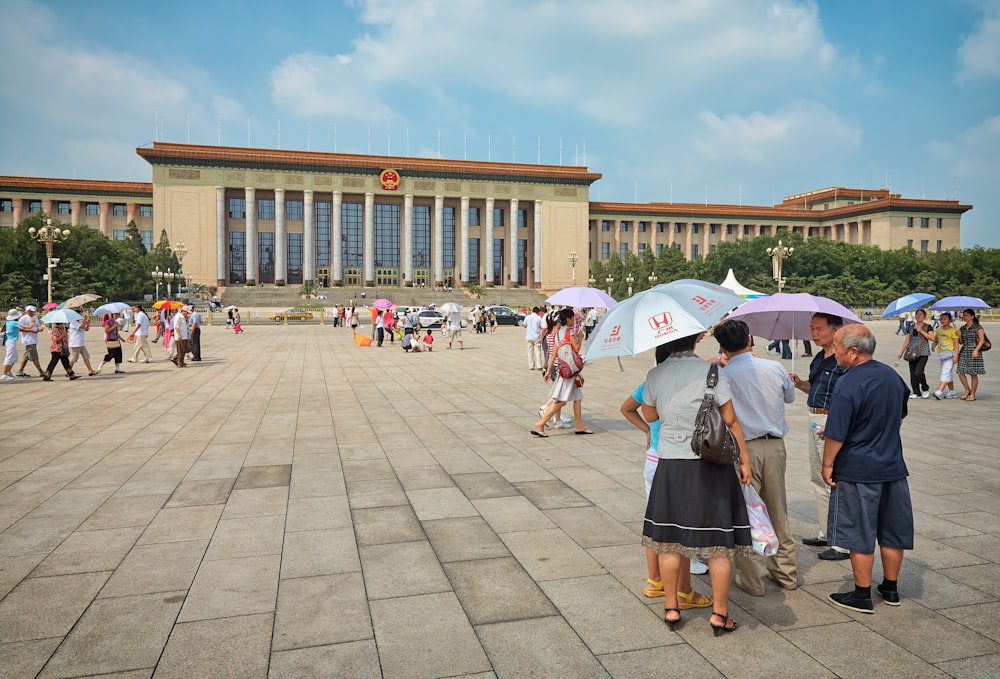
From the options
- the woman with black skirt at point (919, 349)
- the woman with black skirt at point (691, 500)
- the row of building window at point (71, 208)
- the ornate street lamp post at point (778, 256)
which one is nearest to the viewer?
the woman with black skirt at point (691, 500)

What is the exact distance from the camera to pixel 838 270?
75625mm

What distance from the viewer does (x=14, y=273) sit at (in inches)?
2164

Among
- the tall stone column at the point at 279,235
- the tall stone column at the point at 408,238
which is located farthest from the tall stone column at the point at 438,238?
the tall stone column at the point at 279,235

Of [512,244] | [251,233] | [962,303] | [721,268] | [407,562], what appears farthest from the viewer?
[512,244]

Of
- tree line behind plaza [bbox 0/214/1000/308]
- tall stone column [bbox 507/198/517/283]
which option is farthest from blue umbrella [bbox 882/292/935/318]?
tall stone column [bbox 507/198/517/283]

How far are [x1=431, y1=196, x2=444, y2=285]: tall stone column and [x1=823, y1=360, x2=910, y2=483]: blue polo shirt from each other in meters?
83.1

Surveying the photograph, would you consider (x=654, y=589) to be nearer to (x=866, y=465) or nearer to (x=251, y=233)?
(x=866, y=465)

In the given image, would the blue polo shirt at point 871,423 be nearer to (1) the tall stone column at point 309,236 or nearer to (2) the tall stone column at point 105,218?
(1) the tall stone column at point 309,236

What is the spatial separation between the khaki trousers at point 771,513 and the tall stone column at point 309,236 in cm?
7948

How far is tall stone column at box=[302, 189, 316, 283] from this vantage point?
267ft

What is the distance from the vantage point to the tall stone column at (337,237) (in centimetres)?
8225

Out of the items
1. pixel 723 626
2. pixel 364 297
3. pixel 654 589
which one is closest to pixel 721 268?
pixel 364 297

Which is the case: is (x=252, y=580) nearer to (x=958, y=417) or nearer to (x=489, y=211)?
(x=958, y=417)

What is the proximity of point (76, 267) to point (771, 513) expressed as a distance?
214ft
